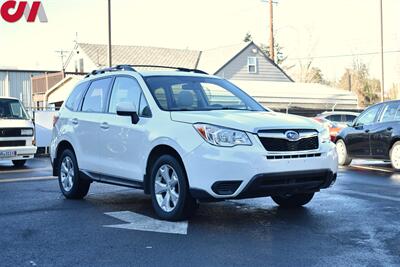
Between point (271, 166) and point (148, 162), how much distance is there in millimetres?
1666

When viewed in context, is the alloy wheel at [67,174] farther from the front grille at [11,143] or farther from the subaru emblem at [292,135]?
the front grille at [11,143]

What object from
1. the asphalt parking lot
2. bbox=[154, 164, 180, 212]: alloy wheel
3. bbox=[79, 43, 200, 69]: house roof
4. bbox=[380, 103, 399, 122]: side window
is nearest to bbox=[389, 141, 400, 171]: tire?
A: bbox=[380, 103, 399, 122]: side window

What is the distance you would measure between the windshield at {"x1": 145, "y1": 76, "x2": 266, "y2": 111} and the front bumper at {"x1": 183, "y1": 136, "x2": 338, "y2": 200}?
1.02 m

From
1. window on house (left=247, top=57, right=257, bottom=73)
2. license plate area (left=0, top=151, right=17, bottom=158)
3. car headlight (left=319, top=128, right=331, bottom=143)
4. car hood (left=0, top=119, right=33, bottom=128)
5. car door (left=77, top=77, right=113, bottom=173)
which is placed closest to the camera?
car headlight (left=319, top=128, right=331, bottom=143)

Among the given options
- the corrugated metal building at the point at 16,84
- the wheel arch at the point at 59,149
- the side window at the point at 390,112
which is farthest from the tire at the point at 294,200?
the corrugated metal building at the point at 16,84

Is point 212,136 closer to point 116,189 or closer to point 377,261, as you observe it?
point 377,261

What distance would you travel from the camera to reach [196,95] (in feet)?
24.6

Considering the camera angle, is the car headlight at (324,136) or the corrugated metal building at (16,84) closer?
the car headlight at (324,136)

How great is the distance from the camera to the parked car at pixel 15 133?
14.1m

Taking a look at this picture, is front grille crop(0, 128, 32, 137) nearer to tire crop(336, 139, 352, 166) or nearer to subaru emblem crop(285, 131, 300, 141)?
tire crop(336, 139, 352, 166)

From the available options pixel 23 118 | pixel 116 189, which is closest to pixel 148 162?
pixel 116 189

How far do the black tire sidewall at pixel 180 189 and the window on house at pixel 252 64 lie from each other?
1410 inches

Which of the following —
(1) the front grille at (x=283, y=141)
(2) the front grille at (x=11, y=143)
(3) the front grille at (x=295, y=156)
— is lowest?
(2) the front grille at (x=11, y=143)

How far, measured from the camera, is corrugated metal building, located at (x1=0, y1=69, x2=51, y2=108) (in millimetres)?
49312
